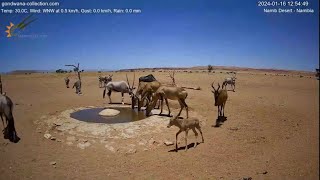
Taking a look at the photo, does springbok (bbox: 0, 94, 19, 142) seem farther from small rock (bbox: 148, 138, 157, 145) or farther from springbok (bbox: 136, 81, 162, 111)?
springbok (bbox: 136, 81, 162, 111)

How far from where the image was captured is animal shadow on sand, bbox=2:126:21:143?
9.63 meters

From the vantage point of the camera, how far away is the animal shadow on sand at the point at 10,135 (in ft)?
31.6

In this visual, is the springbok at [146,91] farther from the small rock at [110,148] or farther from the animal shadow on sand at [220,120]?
the small rock at [110,148]

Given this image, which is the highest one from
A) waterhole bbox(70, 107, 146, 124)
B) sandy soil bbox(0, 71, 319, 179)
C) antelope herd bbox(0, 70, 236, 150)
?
antelope herd bbox(0, 70, 236, 150)

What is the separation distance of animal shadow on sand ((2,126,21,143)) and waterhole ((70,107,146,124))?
267cm

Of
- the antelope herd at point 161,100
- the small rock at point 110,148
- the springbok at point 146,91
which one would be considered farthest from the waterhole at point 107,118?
the small rock at point 110,148

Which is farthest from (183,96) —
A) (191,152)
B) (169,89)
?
(191,152)

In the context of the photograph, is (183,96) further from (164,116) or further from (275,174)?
(275,174)

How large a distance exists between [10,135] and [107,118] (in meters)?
3.80

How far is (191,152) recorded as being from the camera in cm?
878

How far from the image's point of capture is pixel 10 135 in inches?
388

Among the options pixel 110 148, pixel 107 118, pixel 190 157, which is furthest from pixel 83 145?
pixel 190 157

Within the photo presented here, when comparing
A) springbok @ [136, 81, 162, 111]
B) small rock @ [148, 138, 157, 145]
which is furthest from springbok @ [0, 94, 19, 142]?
springbok @ [136, 81, 162, 111]

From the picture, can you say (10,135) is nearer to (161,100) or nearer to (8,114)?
(8,114)
